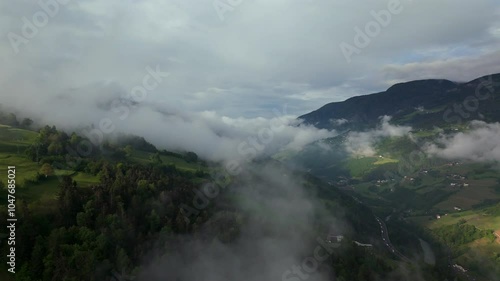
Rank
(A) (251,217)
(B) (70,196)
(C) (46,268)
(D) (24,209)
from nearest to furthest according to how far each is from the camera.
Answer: (C) (46,268), (D) (24,209), (B) (70,196), (A) (251,217)

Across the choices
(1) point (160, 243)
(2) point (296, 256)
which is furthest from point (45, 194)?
(2) point (296, 256)

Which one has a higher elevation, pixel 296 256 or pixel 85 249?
pixel 85 249

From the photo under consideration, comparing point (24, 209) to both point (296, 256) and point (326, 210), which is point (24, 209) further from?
point (326, 210)

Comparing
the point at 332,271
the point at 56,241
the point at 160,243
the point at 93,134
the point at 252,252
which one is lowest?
the point at 332,271

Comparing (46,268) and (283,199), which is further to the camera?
(283,199)

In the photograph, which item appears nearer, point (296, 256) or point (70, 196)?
point (70, 196)

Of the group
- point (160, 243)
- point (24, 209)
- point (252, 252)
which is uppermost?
point (24, 209)

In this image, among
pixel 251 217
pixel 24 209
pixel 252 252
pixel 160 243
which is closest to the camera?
pixel 24 209

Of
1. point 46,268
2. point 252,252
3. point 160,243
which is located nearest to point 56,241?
point 46,268

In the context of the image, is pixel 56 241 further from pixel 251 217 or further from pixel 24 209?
pixel 251 217
